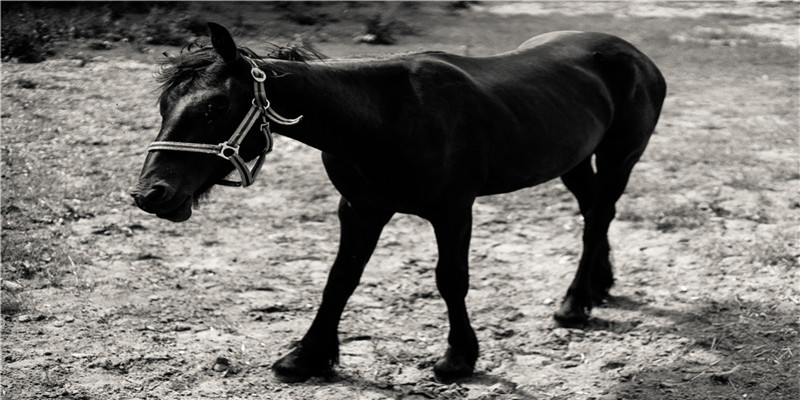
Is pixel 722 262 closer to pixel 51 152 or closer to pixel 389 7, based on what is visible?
pixel 51 152

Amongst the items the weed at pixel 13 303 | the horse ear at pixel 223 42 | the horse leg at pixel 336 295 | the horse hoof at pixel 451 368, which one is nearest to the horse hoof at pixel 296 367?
the horse leg at pixel 336 295

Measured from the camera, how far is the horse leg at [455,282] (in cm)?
417

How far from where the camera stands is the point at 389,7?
41.7 feet

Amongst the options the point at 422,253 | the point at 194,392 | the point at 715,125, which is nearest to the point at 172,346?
the point at 194,392

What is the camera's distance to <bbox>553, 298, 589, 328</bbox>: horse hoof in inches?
200

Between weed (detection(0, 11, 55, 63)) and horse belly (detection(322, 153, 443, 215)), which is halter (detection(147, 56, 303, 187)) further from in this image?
weed (detection(0, 11, 55, 63))

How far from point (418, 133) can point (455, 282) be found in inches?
32.9

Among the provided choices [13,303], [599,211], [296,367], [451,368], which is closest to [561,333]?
[599,211]

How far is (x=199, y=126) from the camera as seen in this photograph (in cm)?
335

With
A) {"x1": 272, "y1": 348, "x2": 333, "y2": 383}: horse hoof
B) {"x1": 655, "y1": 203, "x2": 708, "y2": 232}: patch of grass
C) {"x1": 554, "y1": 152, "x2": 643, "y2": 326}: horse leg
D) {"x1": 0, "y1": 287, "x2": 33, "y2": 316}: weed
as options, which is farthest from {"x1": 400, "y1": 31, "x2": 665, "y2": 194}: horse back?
{"x1": 0, "y1": 287, "x2": 33, "y2": 316}: weed

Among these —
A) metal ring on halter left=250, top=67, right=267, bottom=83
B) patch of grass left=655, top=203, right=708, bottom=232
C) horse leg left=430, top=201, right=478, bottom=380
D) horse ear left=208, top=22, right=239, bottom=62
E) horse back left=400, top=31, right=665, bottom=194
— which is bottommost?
patch of grass left=655, top=203, right=708, bottom=232

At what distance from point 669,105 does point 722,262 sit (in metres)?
4.45

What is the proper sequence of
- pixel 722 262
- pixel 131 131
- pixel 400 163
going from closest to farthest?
pixel 400 163
pixel 722 262
pixel 131 131

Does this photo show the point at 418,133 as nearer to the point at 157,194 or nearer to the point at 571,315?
the point at 157,194
